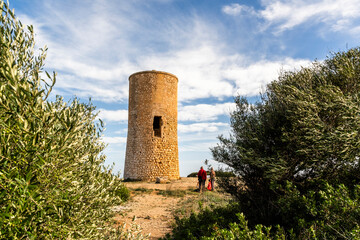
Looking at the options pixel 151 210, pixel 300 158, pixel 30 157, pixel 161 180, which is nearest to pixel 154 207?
pixel 151 210

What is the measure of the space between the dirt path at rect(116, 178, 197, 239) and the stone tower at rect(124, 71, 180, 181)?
3311 mm

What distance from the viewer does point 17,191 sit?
2.46 m

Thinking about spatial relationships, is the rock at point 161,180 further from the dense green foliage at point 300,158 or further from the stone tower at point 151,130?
the dense green foliage at point 300,158

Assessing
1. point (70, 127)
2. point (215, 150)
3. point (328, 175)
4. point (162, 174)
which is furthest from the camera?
point (162, 174)

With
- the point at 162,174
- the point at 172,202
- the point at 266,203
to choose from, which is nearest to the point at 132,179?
the point at 162,174

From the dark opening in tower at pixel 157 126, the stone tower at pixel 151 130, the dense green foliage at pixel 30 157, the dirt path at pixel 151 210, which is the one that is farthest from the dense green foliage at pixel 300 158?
the dark opening in tower at pixel 157 126

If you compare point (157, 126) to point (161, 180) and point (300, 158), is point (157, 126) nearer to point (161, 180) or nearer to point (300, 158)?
point (161, 180)

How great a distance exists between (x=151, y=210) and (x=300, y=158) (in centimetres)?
655

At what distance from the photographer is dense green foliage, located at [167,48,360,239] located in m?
4.74

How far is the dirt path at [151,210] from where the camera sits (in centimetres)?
762

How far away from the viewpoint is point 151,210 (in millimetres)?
9758

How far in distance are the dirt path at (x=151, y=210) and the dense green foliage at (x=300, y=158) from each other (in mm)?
1390

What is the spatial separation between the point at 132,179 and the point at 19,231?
16125 millimetres

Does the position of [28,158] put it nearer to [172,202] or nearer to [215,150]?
[215,150]
